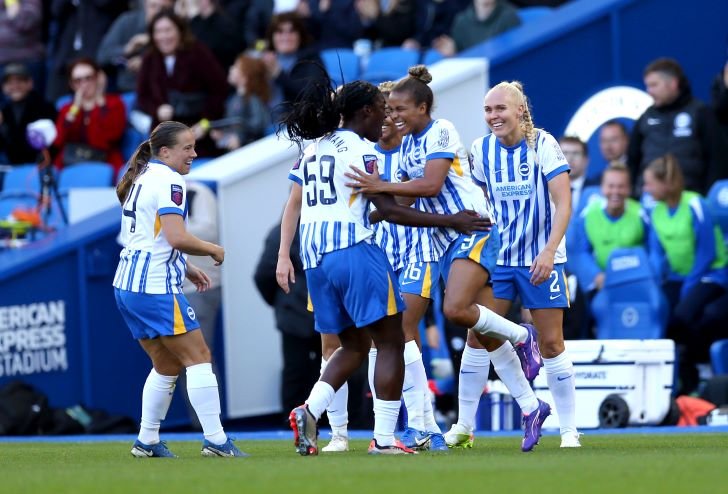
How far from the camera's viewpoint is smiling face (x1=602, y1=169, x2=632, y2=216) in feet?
42.3

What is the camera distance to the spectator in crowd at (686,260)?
1245 centimetres

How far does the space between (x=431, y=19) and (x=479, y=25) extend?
0.72 metres

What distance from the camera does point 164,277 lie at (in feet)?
27.3

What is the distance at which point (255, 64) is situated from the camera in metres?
15.0

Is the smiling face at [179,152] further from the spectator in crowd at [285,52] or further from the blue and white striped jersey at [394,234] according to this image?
the spectator in crowd at [285,52]

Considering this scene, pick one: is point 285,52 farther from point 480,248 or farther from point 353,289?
point 353,289

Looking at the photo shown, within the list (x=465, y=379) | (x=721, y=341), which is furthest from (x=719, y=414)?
(x=465, y=379)

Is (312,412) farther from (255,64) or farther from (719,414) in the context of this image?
(255,64)

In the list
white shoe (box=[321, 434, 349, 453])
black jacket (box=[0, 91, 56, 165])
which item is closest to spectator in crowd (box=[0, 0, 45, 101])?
black jacket (box=[0, 91, 56, 165])

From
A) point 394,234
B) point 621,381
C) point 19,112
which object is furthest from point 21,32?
point 394,234

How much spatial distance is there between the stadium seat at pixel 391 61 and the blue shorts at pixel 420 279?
21.0 ft

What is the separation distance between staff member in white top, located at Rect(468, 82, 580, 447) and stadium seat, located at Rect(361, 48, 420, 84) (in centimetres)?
663

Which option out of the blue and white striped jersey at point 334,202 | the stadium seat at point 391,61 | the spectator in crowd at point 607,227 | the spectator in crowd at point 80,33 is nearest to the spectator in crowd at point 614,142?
the spectator in crowd at point 607,227

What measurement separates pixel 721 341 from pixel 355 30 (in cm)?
581
